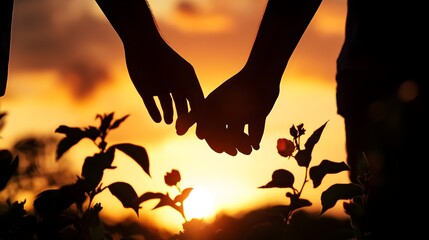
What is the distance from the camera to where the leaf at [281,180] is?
8.98 feet

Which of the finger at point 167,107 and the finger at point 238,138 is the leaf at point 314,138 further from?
the finger at point 167,107

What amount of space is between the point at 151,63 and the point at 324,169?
1274 mm

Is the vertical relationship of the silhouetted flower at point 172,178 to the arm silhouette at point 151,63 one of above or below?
below

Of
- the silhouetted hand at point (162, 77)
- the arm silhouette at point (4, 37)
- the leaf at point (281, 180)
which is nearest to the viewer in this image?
the leaf at point (281, 180)

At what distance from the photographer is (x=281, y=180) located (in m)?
2.74

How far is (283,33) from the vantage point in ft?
10.5

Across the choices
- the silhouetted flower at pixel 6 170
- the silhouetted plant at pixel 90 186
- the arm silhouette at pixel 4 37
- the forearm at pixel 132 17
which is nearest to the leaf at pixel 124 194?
the silhouetted plant at pixel 90 186

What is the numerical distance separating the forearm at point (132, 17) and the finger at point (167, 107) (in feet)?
1.03

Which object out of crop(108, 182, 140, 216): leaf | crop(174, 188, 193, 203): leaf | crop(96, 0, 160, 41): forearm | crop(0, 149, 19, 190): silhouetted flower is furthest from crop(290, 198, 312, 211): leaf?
crop(96, 0, 160, 41): forearm

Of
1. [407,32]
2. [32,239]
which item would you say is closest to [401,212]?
[407,32]

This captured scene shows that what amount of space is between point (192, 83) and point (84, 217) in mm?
1151

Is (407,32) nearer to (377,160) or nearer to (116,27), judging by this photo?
(377,160)

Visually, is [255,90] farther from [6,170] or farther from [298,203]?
[6,170]

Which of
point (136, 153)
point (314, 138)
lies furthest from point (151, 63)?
point (314, 138)
